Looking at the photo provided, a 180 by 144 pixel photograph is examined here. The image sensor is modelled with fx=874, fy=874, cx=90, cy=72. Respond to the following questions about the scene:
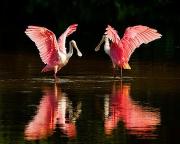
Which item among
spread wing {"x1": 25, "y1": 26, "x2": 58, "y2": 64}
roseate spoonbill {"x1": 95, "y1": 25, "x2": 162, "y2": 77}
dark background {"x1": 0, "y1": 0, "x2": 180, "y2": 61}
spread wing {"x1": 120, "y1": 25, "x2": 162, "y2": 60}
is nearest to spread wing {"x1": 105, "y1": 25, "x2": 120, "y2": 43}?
roseate spoonbill {"x1": 95, "y1": 25, "x2": 162, "y2": 77}

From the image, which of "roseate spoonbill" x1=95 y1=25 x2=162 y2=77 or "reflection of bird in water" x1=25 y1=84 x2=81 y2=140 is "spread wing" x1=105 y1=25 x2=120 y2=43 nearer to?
"roseate spoonbill" x1=95 y1=25 x2=162 y2=77

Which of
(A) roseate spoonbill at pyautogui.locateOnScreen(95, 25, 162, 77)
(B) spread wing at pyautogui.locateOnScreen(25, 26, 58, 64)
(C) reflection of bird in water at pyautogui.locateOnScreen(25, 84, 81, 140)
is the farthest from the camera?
(A) roseate spoonbill at pyautogui.locateOnScreen(95, 25, 162, 77)

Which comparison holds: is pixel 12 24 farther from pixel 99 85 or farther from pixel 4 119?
pixel 4 119

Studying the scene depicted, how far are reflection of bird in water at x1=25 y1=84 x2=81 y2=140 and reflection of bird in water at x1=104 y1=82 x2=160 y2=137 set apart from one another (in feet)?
1.76

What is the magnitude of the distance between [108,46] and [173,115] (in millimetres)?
8151

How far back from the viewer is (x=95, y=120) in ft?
43.2

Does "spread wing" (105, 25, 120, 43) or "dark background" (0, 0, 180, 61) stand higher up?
"dark background" (0, 0, 180, 61)

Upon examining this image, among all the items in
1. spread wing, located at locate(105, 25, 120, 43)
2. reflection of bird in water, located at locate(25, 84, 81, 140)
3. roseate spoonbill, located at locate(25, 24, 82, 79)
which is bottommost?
reflection of bird in water, located at locate(25, 84, 81, 140)

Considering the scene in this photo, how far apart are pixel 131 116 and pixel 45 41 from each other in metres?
6.63

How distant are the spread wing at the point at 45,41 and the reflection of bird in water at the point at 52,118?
332 centimetres

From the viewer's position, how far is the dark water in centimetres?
1182

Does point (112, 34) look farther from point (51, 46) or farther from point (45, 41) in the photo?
point (45, 41)

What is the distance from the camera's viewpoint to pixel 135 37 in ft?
67.8

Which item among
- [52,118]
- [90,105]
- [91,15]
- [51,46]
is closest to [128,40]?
[51,46]
